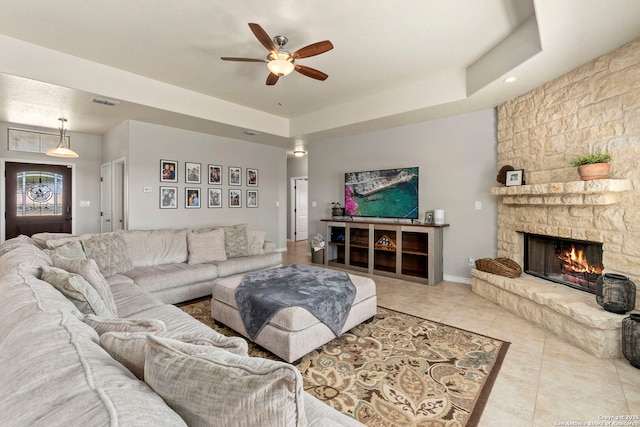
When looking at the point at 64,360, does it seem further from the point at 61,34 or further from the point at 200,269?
the point at 61,34

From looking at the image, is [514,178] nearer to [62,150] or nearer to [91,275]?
[91,275]

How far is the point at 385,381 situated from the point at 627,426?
131cm

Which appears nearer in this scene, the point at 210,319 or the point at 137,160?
the point at 210,319

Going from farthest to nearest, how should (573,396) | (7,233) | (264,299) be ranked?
(7,233) < (264,299) < (573,396)

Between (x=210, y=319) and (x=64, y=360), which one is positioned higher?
(x=64, y=360)

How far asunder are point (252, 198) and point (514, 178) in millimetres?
4732

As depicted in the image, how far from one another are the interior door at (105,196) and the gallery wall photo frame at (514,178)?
21.3 ft

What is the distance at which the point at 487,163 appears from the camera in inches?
164

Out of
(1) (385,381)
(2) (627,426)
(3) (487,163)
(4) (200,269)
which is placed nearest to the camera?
(2) (627,426)

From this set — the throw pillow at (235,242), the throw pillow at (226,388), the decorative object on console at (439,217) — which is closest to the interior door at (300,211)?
the throw pillow at (235,242)

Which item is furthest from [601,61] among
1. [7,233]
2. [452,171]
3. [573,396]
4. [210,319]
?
[7,233]

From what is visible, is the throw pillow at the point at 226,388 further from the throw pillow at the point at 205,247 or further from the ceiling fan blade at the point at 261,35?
the throw pillow at the point at 205,247

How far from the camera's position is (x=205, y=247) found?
405cm

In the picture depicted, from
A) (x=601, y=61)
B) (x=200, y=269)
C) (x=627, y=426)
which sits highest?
(x=601, y=61)
